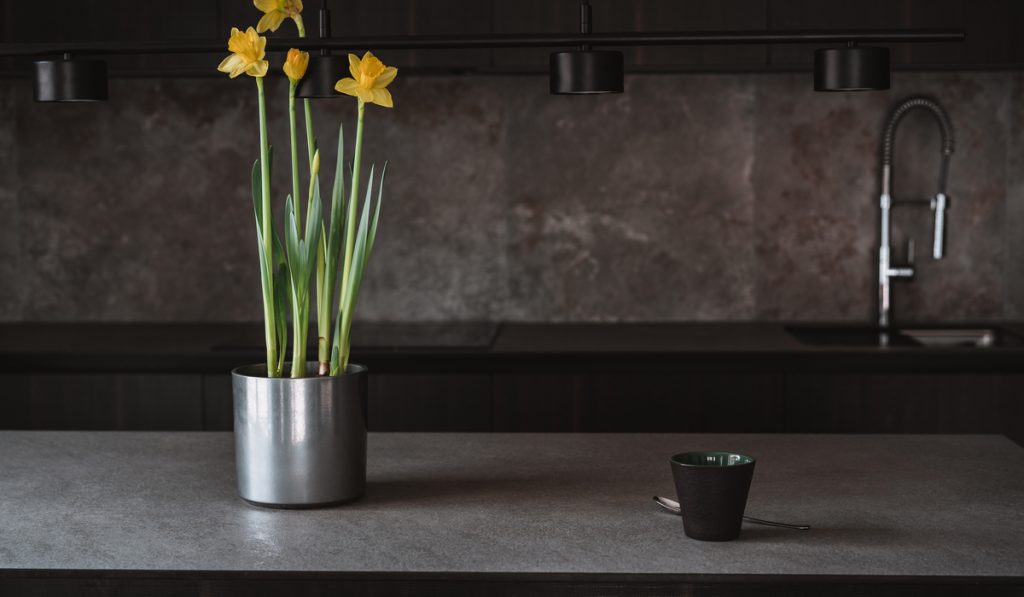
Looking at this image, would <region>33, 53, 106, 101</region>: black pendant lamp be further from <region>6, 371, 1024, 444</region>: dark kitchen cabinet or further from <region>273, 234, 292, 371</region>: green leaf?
<region>6, 371, 1024, 444</region>: dark kitchen cabinet

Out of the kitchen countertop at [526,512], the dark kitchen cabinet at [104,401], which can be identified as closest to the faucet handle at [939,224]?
the kitchen countertop at [526,512]

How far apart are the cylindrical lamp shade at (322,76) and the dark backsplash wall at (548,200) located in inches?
82.6

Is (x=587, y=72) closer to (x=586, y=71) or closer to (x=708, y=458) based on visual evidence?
(x=586, y=71)

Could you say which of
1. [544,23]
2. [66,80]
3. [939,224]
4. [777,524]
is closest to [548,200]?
[544,23]

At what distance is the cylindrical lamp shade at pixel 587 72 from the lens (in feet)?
6.11

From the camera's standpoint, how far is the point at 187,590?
1.36 m

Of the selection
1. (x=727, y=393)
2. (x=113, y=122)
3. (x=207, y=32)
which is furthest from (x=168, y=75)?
(x=727, y=393)

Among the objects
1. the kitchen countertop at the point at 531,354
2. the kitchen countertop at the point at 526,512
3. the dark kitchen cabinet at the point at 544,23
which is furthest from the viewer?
the dark kitchen cabinet at the point at 544,23

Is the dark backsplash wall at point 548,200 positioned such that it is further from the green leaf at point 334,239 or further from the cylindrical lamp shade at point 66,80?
the green leaf at point 334,239

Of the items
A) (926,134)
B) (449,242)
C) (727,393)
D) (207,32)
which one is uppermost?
(207,32)

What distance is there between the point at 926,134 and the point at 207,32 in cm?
239

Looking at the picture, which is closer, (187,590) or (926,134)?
(187,590)

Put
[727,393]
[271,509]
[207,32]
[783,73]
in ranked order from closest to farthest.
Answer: [271,509], [727,393], [207,32], [783,73]

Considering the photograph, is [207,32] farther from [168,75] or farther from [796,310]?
[796,310]
